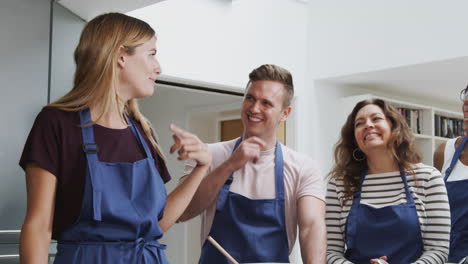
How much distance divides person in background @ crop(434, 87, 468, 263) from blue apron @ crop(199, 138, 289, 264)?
80cm

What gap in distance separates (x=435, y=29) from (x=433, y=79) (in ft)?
2.98

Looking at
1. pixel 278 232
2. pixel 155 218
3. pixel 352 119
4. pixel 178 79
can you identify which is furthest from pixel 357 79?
pixel 155 218

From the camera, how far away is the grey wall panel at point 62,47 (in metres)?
3.12

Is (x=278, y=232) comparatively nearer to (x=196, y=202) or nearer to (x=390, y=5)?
(x=196, y=202)

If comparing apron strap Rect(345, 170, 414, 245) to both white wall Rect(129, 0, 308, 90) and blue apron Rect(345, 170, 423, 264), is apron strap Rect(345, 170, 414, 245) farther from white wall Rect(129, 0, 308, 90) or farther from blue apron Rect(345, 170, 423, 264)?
white wall Rect(129, 0, 308, 90)

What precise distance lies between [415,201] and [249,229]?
65cm

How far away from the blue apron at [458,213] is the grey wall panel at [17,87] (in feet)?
6.57

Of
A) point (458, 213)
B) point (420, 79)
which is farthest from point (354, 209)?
point (420, 79)

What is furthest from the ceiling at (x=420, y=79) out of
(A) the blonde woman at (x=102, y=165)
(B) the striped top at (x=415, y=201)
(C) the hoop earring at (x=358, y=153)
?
(A) the blonde woman at (x=102, y=165)

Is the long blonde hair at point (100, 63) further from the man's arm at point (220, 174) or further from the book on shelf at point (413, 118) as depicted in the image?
the book on shelf at point (413, 118)

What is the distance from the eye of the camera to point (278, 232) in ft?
7.41

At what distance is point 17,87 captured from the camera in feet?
9.66

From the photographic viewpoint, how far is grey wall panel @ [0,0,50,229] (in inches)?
114

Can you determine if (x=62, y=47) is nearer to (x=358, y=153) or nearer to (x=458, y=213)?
(x=358, y=153)
